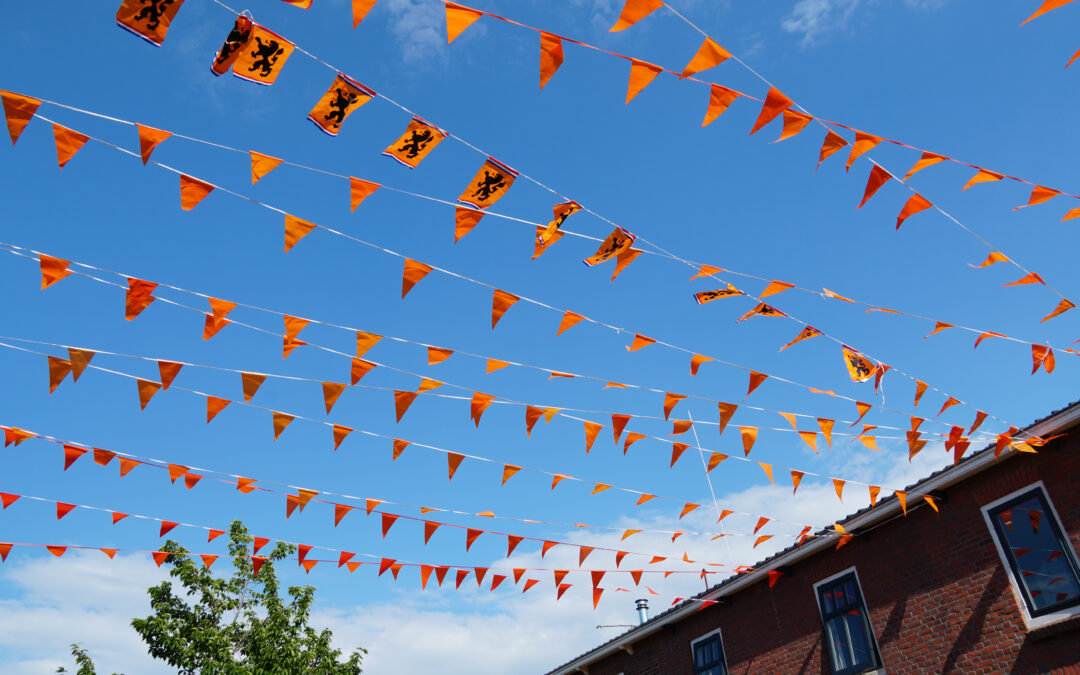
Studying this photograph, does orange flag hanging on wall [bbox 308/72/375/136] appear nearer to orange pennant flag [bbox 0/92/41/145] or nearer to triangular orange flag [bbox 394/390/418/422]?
orange pennant flag [bbox 0/92/41/145]

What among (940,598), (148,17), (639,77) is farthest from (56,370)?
(940,598)

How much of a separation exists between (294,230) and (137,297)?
49.8 inches

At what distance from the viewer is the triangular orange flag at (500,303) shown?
538cm

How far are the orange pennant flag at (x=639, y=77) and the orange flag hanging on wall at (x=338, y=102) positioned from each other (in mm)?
1536

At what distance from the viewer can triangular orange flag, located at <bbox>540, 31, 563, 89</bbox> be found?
3839 millimetres

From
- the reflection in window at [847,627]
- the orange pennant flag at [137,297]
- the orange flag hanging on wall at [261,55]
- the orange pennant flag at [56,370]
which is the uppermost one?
the orange flag hanging on wall at [261,55]

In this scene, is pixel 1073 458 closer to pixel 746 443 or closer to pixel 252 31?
pixel 746 443

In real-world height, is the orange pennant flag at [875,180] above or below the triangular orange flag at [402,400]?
above

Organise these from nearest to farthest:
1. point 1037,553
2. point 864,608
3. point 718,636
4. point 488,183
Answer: point 488,183
point 1037,553
point 864,608
point 718,636

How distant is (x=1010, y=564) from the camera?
7301 millimetres

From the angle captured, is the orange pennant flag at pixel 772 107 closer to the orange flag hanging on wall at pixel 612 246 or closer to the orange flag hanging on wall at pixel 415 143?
the orange flag hanging on wall at pixel 612 246

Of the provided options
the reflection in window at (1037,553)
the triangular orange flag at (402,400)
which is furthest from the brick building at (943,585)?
the triangular orange flag at (402,400)

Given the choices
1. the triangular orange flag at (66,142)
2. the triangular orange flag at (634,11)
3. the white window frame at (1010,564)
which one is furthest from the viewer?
the white window frame at (1010,564)

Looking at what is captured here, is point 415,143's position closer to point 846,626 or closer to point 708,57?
point 708,57
